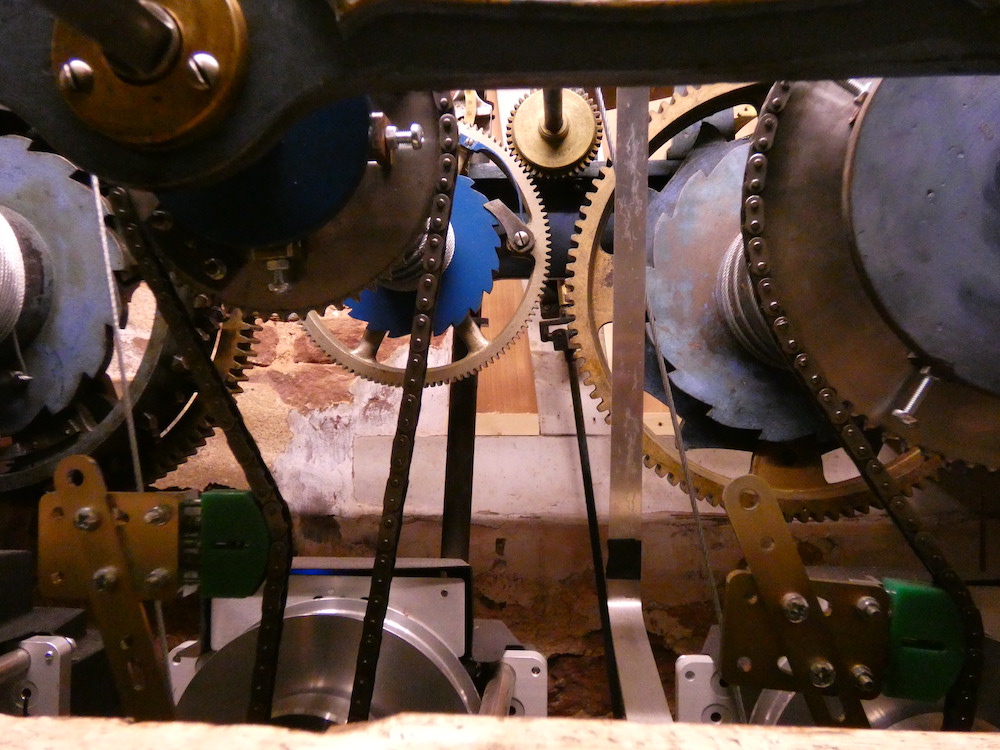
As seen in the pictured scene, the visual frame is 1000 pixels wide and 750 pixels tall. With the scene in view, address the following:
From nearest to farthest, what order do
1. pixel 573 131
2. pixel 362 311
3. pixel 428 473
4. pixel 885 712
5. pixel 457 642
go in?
pixel 885 712 < pixel 457 642 < pixel 362 311 < pixel 573 131 < pixel 428 473

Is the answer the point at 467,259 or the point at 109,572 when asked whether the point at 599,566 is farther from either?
the point at 109,572

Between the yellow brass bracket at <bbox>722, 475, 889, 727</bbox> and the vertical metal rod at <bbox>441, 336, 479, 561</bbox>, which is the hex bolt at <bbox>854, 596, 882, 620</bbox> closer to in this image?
the yellow brass bracket at <bbox>722, 475, 889, 727</bbox>

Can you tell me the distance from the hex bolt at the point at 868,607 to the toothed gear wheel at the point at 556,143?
1.00 meters

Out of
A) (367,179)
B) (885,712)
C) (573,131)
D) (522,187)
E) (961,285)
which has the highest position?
(573,131)

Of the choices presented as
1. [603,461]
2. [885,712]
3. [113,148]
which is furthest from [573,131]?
[885,712]

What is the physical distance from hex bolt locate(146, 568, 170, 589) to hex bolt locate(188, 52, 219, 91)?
515 mm

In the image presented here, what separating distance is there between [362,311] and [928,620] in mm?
1003

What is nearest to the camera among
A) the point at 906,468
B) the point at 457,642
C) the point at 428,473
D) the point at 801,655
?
the point at 801,655

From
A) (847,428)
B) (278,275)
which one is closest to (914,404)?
(847,428)

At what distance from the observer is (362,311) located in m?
1.23

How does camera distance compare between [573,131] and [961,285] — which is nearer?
[961,285]

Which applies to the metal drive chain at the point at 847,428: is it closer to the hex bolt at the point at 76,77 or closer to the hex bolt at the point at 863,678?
the hex bolt at the point at 863,678

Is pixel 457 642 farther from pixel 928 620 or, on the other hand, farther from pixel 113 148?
pixel 113 148

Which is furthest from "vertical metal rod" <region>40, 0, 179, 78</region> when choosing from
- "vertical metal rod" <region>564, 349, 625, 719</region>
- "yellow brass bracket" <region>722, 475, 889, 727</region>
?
"vertical metal rod" <region>564, 349, 625, 719</region>
